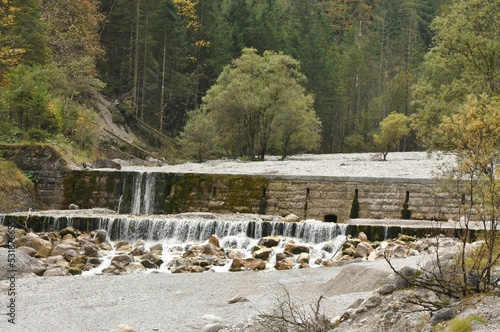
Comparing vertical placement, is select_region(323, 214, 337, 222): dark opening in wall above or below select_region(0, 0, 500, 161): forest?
below

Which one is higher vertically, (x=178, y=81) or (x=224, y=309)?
(x=178, y=81)

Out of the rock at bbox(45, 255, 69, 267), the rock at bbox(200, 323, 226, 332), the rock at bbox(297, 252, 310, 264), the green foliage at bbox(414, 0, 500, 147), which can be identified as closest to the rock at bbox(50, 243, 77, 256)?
the rock at bbox(45, 255, 69, 267)

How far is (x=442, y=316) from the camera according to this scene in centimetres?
657

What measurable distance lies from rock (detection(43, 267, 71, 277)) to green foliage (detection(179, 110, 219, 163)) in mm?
28122

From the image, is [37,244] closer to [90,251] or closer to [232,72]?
[90,251]

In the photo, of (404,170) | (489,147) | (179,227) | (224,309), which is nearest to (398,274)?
(489,147)

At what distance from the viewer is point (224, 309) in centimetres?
993

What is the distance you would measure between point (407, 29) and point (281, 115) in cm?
4768

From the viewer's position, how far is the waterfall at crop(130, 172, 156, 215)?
87.5ft

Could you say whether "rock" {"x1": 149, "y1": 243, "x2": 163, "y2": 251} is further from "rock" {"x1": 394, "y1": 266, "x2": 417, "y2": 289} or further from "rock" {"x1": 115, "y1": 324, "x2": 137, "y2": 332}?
"rock" {"x1": 394, "y1": 266, "x2": 417, "y2": 289}

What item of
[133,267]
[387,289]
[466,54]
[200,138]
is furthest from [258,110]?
[387,289]

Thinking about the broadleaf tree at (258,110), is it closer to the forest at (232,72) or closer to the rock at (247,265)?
the forest at (232,72)

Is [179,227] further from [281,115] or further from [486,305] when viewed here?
[281,115]

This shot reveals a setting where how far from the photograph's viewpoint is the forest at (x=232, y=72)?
2920cm
